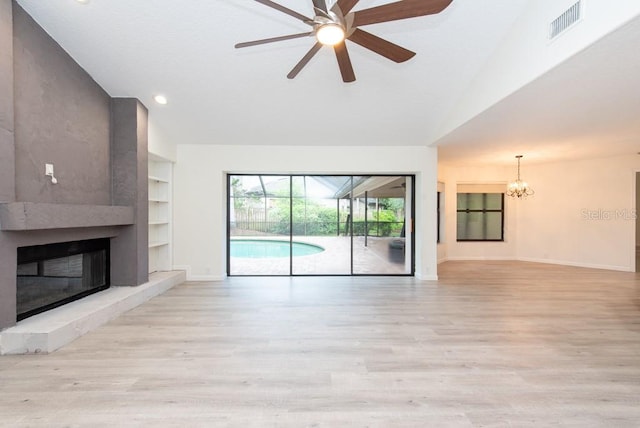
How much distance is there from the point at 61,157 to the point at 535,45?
5.27 meters

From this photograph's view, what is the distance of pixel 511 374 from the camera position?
→ 2.42 meters

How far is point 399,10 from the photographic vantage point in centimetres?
201

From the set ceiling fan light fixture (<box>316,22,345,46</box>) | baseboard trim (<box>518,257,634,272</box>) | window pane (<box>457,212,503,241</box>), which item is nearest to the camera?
ceiling fan light fixture (<box>316,22,345,46</box>)

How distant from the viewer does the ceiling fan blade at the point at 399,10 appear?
6.33ft

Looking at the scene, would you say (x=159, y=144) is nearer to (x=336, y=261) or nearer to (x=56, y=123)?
(x=56, y=123)

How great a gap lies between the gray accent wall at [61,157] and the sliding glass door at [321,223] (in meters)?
1.99

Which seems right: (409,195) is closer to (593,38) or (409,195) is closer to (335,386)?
(593,38)

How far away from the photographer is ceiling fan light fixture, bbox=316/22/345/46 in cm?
210

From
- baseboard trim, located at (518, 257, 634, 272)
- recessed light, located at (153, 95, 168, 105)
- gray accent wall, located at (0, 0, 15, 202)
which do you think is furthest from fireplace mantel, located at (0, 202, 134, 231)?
baseboard trim, located at (518, 257, 634, 272)

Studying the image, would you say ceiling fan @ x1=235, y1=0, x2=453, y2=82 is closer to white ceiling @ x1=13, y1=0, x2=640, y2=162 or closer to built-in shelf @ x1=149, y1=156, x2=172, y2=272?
white ceiling @ x1=13, y1=0, x2=640, y2=162

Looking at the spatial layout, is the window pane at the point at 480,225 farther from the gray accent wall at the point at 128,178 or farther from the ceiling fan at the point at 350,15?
the gray accent wall at the point at 128,178

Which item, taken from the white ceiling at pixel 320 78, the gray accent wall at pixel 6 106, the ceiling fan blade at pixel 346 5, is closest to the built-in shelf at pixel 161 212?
the white ceiling at pixel 320 78

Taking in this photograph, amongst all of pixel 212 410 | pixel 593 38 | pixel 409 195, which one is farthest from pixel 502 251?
pixel 212 410

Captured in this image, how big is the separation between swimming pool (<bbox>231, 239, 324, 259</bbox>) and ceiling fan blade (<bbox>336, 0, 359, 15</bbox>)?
470cm
